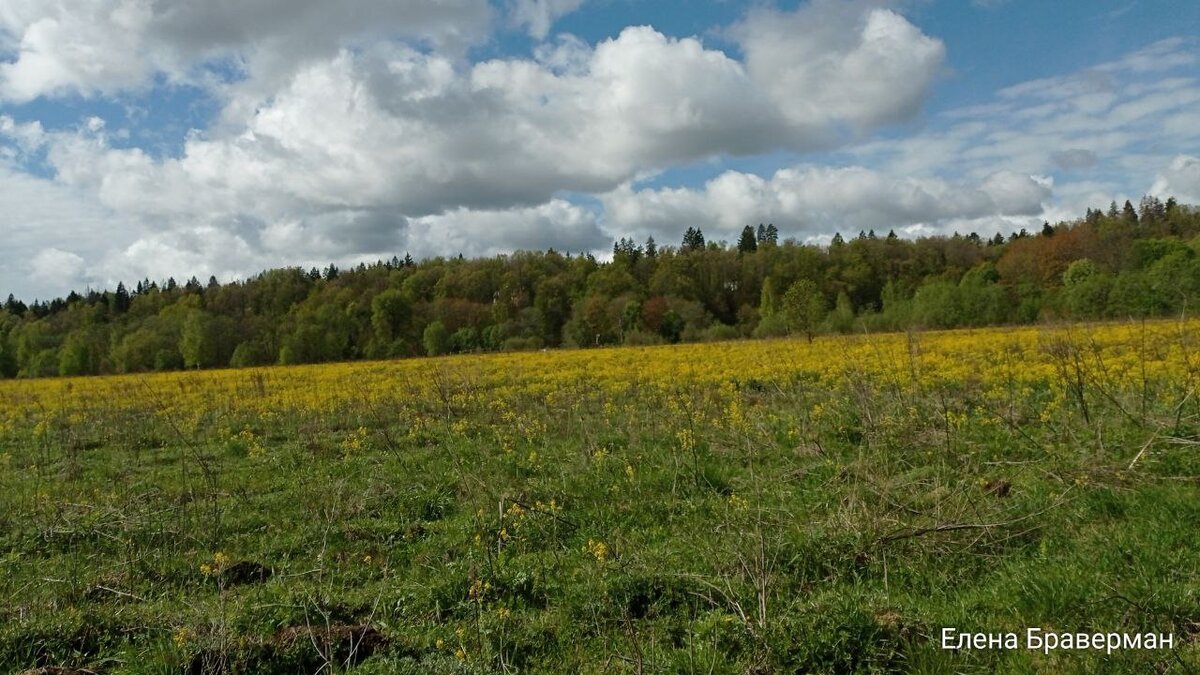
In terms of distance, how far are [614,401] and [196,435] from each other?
8676mm

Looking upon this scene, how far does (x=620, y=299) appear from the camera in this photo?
7231 cm

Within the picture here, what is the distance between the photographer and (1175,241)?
63.2 metres

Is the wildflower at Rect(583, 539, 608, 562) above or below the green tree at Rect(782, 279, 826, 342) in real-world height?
below

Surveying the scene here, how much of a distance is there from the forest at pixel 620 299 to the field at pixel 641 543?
92.7 feet

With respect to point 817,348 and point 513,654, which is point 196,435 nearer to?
point 513,654

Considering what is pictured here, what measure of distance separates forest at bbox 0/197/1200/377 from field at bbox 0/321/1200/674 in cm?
2825

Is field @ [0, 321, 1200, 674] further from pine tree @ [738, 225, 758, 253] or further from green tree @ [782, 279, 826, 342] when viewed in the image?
pine tree @ [738, 225, 758, 253]

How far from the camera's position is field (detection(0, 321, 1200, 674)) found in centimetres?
422

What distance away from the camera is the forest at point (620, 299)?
47.2 metres

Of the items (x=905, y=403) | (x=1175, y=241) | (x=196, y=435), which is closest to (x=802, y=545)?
(x=905, y=403)

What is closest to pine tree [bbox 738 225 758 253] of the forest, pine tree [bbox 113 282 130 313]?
the forest

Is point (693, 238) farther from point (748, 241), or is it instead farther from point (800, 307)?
point (800, 307)

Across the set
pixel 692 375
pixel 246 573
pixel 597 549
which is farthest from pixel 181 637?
pixel 692 375

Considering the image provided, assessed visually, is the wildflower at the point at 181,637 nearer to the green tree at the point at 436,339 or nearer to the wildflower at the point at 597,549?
the wildflower at the point at 597,549
